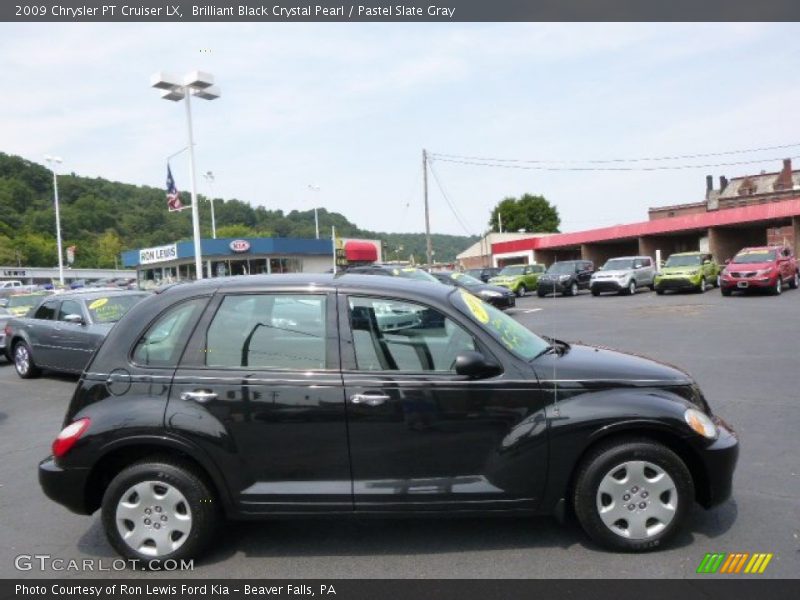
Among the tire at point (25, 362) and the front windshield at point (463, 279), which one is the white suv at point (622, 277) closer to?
the front windshield at point (463, 279)

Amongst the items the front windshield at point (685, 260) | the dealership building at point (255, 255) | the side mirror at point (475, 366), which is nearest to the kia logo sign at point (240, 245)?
the dealership building at point (255, 255)

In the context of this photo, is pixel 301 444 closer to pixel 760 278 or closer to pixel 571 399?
pixel 571 399

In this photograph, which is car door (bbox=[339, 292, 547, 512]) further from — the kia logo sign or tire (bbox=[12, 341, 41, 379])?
the kia logo sign

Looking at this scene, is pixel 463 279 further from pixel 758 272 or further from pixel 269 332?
pixel 269 332

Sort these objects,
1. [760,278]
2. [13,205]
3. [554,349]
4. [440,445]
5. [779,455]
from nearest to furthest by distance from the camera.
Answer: [440,445] < [554,349] < [779,455] < [760,278] < [13,205]

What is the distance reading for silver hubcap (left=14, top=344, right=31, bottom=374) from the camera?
11.2m

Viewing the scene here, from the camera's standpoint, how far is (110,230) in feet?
303

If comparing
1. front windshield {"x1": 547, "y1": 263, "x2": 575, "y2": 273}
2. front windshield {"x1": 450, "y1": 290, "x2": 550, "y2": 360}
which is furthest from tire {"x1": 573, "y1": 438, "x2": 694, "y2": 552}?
front windshield {"x1": 547, "y1": 263, "x2": 575, "y2": 273}

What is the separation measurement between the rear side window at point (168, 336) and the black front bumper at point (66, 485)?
76cm

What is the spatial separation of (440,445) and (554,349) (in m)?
1.12

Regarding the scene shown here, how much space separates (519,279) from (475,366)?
2753 centimetres

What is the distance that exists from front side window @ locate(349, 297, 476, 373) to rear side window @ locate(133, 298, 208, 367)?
3.42 ft

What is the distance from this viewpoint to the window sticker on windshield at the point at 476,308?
4.07m
